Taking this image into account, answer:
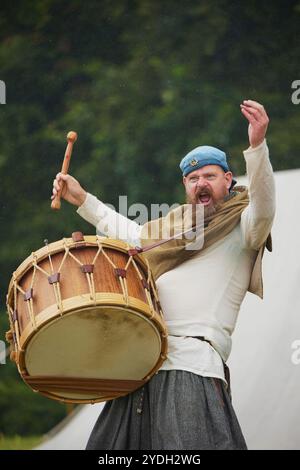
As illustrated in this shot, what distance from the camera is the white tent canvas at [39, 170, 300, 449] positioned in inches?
178

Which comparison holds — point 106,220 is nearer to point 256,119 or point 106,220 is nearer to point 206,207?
point 206,207

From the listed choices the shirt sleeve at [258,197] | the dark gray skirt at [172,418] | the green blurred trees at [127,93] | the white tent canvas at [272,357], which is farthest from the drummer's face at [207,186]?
the green blurred trees at [127,93]

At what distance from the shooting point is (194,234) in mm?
3496

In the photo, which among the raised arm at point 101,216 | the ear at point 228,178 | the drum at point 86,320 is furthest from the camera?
the raised arm at point 101,216

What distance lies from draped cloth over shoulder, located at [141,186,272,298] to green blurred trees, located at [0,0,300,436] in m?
3.95

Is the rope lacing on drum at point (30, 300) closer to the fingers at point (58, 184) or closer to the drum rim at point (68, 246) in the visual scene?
the drum rim at point (68, 246)

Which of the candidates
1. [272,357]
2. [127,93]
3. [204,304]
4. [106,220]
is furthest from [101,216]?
[127,93]

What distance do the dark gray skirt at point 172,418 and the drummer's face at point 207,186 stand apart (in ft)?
2.03

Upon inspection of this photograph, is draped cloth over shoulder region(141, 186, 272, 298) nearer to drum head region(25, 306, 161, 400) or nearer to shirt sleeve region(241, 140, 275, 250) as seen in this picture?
shirt sleeve region(241, 140, 275, 250)

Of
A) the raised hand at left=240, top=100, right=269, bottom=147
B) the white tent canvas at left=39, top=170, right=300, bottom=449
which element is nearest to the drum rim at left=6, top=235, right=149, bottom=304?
the raised hand at left=240, top=100, right=269, bottom=147

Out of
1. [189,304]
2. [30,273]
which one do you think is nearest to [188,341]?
[189,304]

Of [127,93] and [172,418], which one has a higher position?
[127,93]

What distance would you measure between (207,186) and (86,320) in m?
0.70

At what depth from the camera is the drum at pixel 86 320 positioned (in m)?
3.17
